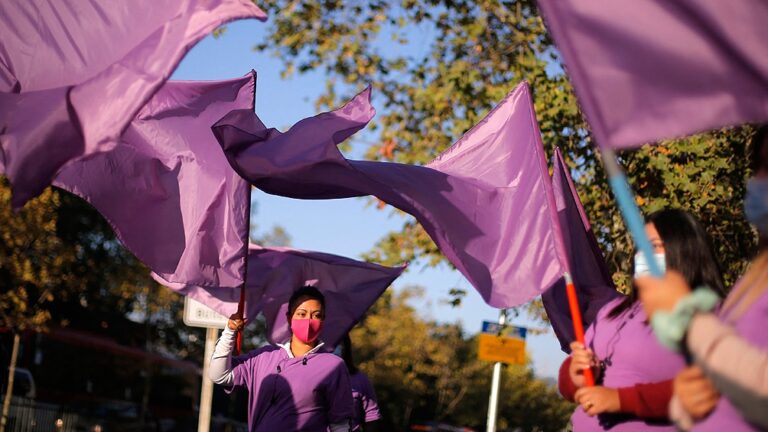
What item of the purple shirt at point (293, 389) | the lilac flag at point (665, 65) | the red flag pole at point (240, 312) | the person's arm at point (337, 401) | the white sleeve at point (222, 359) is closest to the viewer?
the lilac flag at point (665, 65)

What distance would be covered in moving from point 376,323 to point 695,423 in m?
61.3

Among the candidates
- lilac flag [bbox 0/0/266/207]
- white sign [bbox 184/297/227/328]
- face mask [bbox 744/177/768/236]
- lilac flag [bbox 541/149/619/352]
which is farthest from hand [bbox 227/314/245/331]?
white sign [bbox 184/297/227/328]

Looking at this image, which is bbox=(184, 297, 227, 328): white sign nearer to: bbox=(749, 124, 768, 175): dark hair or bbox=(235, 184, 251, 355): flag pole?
bbox=(235, 184, 251, 355): flag pole

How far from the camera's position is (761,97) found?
3.35 meters

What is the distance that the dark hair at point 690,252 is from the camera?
4324 millimetres

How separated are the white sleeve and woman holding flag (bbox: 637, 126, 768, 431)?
471 centimetres

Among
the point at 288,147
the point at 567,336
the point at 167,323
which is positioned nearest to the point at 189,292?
the point at 288,147

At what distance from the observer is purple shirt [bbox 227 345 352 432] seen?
8.03 meters

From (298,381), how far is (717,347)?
5361mm

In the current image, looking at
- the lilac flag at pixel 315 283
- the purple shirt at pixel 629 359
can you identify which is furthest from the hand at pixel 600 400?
the lilac flag at pixel 315 283

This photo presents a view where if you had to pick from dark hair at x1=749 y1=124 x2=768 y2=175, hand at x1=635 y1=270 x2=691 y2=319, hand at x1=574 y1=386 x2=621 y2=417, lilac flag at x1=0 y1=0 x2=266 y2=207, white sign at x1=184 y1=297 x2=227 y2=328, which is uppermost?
white sign at x1=184 y1=297 x2=227 y2=328

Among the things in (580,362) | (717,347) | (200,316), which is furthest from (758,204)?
(200,316)

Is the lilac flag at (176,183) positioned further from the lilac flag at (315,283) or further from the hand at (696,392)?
the hand at (696,392)

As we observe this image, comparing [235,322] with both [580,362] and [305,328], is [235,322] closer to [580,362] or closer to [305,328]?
[305,328]
